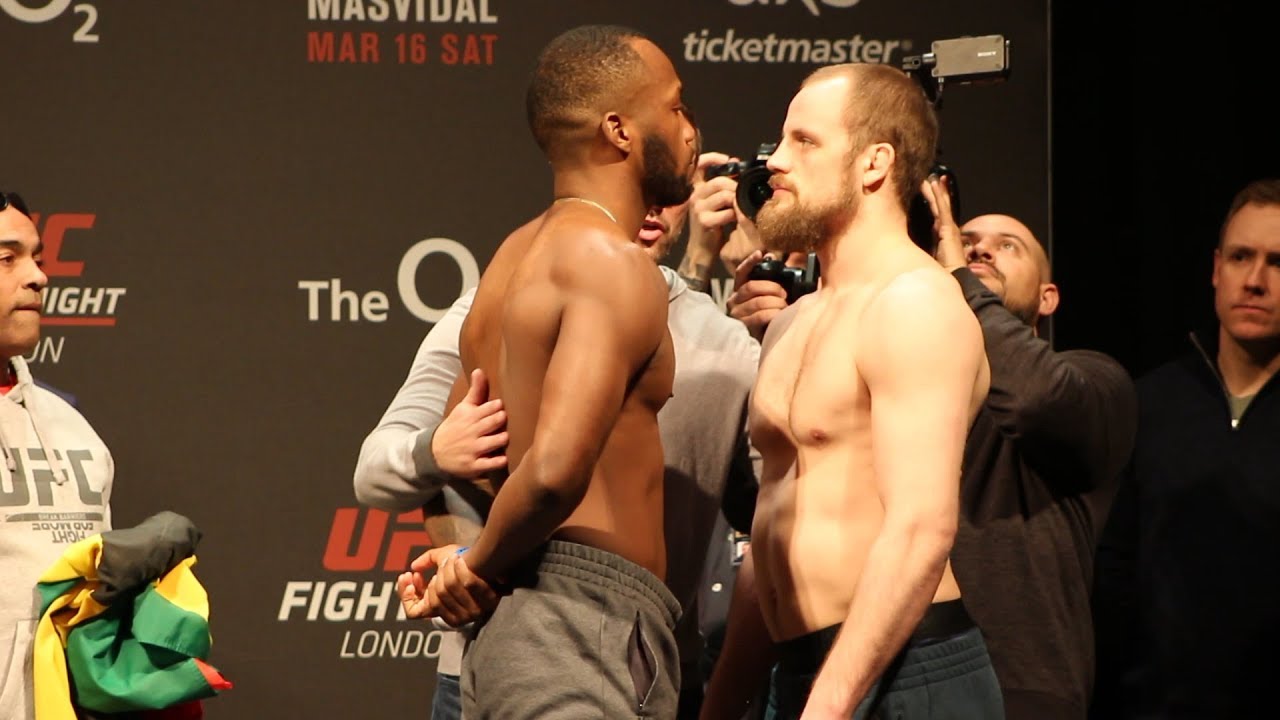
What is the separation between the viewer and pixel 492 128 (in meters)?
3.90

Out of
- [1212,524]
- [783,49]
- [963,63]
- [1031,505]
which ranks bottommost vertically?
[1212,524]

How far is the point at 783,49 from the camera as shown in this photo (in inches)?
157

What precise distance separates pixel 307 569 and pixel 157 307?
0.74 meters

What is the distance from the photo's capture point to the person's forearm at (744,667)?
2281 millimetres

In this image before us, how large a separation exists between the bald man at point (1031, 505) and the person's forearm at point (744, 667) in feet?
1.55

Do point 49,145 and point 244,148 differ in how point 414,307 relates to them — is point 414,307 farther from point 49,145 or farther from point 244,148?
point 49,145

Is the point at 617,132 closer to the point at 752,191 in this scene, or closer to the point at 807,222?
the point at 807,222

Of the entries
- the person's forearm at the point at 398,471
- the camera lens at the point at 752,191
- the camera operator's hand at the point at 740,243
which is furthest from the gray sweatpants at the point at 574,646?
the camera operator's hand at the point at 740,243

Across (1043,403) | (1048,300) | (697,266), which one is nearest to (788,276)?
(697,266)

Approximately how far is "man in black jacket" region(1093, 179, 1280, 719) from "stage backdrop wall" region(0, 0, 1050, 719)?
124 cm

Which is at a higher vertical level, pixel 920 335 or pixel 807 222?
pixel 807 222

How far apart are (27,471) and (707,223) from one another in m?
1.50

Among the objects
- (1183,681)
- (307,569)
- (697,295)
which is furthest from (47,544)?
(1183,681)

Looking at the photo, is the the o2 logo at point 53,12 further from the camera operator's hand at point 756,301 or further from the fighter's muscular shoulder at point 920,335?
the fighter's muscular shoulder at point 920,335
